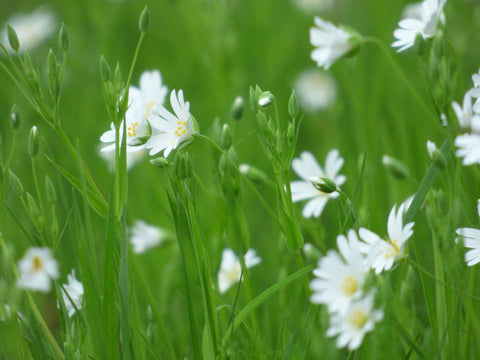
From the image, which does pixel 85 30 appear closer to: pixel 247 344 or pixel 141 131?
pixel 141 131

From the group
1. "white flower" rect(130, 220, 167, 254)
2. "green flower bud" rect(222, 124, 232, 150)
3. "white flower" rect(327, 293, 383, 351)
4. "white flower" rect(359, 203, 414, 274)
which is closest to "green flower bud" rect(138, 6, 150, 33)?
"green flower bud" rect(222, 124, 232, 150)

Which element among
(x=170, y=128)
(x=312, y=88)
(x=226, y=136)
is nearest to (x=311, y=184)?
(x=226, y=136)

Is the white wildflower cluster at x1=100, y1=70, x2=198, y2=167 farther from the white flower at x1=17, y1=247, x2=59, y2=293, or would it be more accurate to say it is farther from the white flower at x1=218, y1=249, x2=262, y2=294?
the white flower at x1=218, y1=249, x2=262, y2=294

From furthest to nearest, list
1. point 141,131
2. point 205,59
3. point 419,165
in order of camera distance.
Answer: point 205,59 < point 419,165 < point 141,131

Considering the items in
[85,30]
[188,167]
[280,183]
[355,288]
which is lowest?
[355,288]

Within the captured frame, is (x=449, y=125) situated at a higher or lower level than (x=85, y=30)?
lower

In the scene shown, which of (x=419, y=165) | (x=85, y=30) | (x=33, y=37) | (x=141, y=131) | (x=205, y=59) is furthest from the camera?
(x=33, y=37)

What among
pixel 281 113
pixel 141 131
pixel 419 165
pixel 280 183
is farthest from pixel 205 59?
pixel 280 183

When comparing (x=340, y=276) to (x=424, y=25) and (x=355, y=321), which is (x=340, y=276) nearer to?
(x=355, y=321)

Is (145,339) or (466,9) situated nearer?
(145,339)
